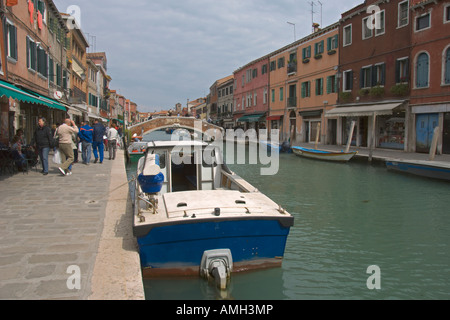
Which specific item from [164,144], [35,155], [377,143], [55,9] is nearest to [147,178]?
[164,144]

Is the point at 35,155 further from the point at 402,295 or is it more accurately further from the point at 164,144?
the point at 402,295

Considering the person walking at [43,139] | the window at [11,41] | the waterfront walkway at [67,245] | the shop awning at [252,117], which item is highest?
the window at [11,41]

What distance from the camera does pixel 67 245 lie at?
439 centimetres

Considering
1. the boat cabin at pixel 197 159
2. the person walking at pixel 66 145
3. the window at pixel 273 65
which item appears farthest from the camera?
the window at pixel 273 65

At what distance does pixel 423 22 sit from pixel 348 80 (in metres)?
6.97

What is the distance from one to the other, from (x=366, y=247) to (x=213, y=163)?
3.03 m

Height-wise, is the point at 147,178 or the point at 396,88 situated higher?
the point at 396,88

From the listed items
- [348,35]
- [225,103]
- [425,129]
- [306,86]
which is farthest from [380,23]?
[225,103]

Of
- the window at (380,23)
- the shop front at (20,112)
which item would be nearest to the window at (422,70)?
the window at (380,23)

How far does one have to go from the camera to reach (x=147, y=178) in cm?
463

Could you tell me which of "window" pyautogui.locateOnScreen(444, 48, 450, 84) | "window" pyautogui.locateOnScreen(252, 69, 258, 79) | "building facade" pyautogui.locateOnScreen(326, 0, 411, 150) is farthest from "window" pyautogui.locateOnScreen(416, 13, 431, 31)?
"window" pyautogui.locateOnScreen(252, 69, 258, 79)

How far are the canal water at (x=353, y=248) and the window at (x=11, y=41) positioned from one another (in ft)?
31.3

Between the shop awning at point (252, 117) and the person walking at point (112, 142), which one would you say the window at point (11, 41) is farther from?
the shop awning at point (252, 117)

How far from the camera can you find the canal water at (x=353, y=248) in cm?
480
